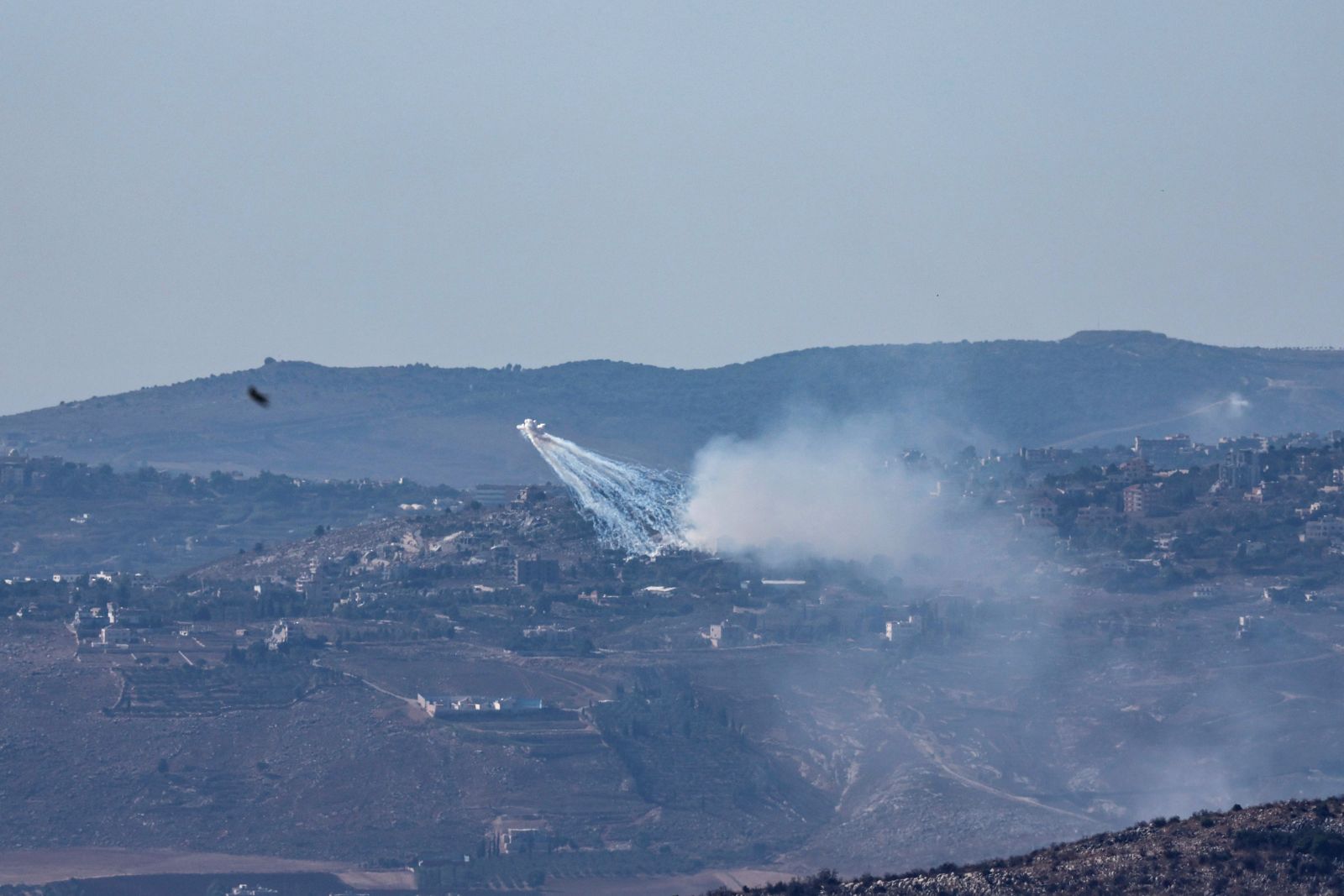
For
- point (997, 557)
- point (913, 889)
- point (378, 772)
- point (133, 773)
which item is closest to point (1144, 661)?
point (997, 557)

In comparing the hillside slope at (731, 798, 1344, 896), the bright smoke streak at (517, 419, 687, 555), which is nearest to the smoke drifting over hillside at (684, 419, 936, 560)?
the bright smoke streak at (517, 419, 687, 555)

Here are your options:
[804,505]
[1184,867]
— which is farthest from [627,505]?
[1184,867]

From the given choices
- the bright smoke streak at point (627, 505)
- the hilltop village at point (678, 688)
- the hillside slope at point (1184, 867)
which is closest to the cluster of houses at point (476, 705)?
the hilltop village at point (678, 688)

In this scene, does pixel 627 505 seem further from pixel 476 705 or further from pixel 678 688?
pixel 476 705

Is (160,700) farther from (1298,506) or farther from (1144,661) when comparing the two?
(1298,506)

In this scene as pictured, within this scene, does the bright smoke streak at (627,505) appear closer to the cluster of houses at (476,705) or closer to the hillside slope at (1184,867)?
the cluster of houses at (476,705)

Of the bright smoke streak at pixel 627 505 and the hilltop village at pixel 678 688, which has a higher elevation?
the bright smoke streak at pixel 627 505
